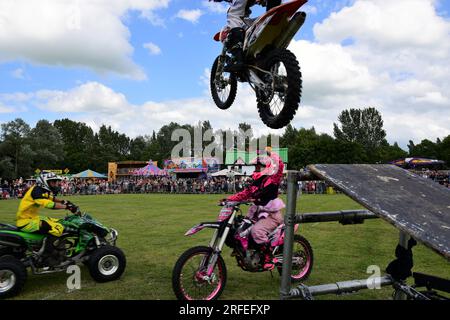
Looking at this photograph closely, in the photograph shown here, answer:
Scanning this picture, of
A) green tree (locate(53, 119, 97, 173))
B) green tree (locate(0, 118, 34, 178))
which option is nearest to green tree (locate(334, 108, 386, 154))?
green tree (locate(0, 118, 34, 178))

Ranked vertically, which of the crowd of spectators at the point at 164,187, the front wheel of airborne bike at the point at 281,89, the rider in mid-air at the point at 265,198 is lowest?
the crowd of spectators at the point at 164,187

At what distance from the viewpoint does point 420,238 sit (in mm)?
2213

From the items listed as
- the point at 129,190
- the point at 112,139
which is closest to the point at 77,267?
the point at 129,190

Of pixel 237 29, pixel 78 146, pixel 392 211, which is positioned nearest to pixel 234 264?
pixel 237 29

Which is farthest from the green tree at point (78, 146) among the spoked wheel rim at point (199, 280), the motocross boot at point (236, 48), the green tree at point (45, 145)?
the motocross boot at point (236, 48)

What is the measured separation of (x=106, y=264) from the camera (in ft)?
21.7

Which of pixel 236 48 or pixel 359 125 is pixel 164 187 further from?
pixel 236 48

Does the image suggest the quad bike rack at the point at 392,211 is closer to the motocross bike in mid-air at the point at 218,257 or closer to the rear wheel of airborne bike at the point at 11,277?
the motocross bike in mid-air at the point at 218,257

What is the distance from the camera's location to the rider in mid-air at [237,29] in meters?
5.08

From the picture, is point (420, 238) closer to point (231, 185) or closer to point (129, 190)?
point (231, 185)

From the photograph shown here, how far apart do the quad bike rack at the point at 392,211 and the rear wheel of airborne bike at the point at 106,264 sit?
3905mm

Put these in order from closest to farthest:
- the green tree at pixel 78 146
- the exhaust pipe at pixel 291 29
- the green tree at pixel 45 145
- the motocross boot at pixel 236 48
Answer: the exhaust pipe at pixel 291 29, the motocross boot at pixel 236 48, the green tree at pixel 45 145, the green tree at pixel 78 146

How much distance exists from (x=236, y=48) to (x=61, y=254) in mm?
4445
